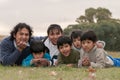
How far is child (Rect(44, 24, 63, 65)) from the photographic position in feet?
34.0

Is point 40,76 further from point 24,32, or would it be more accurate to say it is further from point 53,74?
point 24,32

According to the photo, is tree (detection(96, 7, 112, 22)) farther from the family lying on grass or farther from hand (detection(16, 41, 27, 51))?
hand (detection(16, 41, 27, 51))

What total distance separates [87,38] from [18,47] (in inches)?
67.7

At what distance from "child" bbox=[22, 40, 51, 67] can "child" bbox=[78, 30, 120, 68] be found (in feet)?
3.08

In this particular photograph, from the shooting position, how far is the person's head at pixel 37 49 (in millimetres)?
10000

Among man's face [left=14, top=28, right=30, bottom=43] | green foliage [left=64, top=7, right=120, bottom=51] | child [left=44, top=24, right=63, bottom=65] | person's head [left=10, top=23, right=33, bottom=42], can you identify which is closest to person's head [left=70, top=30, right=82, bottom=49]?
child [left=44, top=24, right=63, bottom=65]

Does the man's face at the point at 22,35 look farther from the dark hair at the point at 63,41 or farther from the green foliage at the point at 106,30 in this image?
the green foliage at the point at 106,30

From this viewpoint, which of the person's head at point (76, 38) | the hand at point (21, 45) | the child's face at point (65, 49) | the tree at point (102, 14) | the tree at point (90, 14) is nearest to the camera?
the child's face at point (65, 49)

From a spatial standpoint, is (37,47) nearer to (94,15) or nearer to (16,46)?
(16,46)

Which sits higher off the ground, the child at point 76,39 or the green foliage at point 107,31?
the child at point 76,39

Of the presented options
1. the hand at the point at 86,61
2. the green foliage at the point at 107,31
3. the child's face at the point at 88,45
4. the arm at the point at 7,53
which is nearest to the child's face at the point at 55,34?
the arm at the point at 7,53

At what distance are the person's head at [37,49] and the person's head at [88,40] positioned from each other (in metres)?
1.05

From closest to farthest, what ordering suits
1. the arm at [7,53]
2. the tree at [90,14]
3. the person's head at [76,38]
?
the arm at [7,53]
the person's head at [76,38]
the tree at [90,14]

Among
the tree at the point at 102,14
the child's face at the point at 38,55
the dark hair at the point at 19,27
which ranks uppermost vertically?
the tree at the point at 102,14
